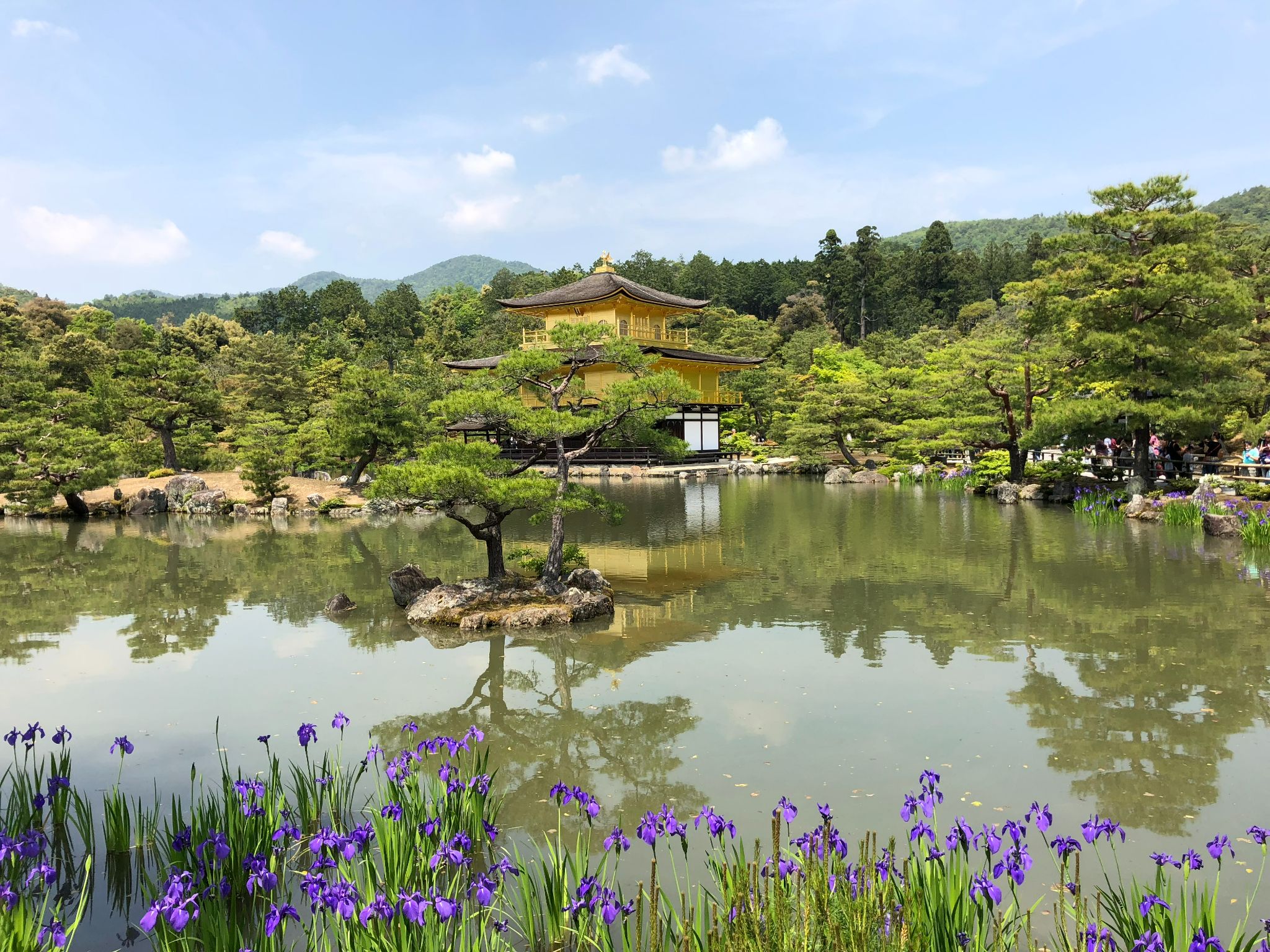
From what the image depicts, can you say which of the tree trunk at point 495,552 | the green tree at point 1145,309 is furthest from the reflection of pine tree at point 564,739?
the green tree at point 1145,309

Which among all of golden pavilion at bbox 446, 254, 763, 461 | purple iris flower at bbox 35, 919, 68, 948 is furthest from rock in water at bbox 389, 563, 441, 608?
golden pavilion at bbox 446, 254, 763, 461

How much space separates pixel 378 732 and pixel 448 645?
2.43m

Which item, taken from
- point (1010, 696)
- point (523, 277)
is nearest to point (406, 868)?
point (1010, 696)

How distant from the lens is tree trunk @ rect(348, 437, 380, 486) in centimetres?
2297

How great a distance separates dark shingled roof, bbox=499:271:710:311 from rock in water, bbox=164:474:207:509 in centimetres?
1330

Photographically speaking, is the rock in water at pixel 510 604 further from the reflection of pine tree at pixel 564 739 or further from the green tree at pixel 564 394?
the reflection of pine tree at pixel 564 739

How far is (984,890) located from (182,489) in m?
23.4

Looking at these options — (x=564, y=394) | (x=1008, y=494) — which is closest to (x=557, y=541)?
(x=564, y=394)

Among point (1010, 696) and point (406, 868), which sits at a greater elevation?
point (406, 868)

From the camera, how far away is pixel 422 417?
23.9m

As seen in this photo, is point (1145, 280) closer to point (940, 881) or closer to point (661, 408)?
point (661, 408)

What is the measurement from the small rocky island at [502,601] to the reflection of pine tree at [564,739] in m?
1.48

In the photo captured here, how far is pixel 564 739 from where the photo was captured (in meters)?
5.43

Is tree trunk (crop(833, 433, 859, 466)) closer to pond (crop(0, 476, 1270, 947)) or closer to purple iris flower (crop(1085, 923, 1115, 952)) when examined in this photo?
pond (crop(0, 476, 1270, 947))
